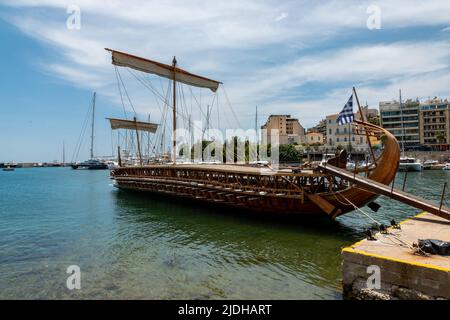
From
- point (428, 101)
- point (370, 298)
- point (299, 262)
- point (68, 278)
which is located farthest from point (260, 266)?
point (428, 101)

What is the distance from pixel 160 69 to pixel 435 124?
106 metres

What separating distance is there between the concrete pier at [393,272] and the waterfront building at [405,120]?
11092 cm

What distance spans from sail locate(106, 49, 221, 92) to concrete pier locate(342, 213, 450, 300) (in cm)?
2735

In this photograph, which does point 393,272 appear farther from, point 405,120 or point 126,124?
point 405,120

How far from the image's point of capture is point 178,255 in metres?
13.8

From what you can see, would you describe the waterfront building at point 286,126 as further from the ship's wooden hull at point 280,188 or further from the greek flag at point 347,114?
the greek flag at point 347,114

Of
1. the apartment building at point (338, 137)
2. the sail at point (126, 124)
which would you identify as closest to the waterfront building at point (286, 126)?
the apartment building at point (338, 137)

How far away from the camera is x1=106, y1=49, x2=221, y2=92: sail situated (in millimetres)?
29531

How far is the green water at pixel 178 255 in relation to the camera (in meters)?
10.2

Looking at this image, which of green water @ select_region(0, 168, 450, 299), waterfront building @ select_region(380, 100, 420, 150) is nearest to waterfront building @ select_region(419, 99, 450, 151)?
waterfront building @ select_region(380, 100, 420, 150)

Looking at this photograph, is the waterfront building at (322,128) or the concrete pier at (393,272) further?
the waterfront building at (322,128)

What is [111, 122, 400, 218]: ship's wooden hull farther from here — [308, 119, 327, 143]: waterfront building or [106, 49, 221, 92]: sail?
[308, 119, 327, 143]: waterfront building

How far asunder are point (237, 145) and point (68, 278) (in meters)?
68.0
